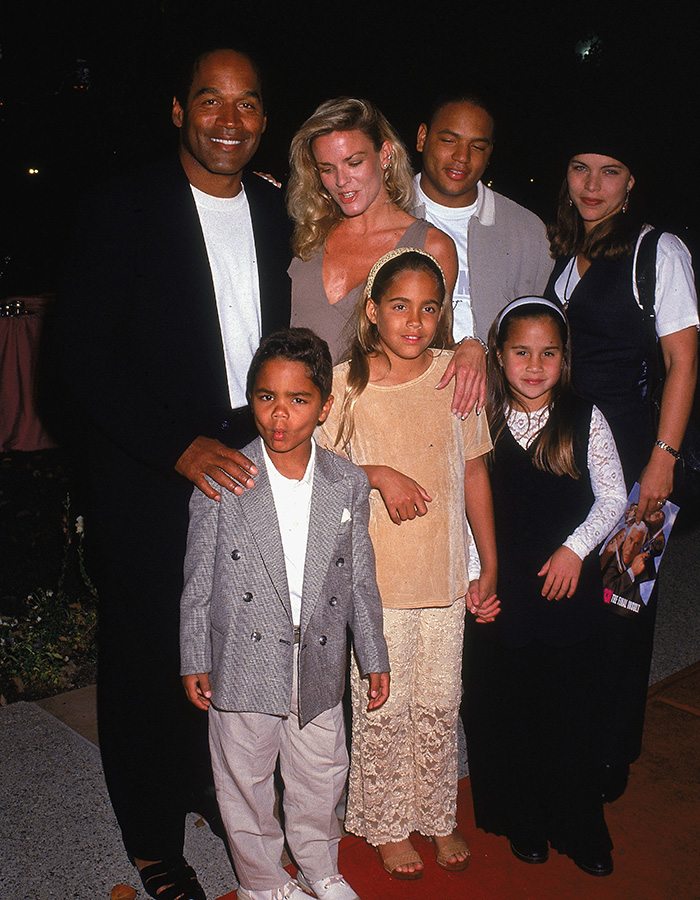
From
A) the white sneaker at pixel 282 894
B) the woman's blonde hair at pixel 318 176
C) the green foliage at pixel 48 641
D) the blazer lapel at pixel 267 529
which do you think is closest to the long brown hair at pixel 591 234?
the woman's blonde hair at pixel 318 176

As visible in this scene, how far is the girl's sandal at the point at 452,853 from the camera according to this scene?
269 centimetres

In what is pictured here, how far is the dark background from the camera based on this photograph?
8719mm

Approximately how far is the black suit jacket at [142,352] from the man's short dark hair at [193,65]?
0.21 metres

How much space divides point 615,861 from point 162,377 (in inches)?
85.8

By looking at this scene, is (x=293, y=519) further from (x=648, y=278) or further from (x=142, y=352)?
(x=648, y=278)

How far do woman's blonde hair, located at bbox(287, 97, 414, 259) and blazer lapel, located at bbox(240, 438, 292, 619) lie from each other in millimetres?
989

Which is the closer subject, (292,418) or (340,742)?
(292,418)

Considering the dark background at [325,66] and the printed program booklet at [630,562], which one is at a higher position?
the dark background at [325,66]

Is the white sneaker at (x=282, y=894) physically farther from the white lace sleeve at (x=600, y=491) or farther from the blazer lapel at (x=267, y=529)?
the white lace sleeve at (x=600, y=491)

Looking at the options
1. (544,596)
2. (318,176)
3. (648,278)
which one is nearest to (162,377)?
(318,176)

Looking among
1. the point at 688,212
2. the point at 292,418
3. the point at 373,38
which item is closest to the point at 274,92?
the point at 373,38

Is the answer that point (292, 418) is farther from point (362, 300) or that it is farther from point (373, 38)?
point (373, 38)

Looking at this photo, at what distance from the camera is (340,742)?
2.47m

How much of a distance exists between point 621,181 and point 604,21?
10357 millimetres
